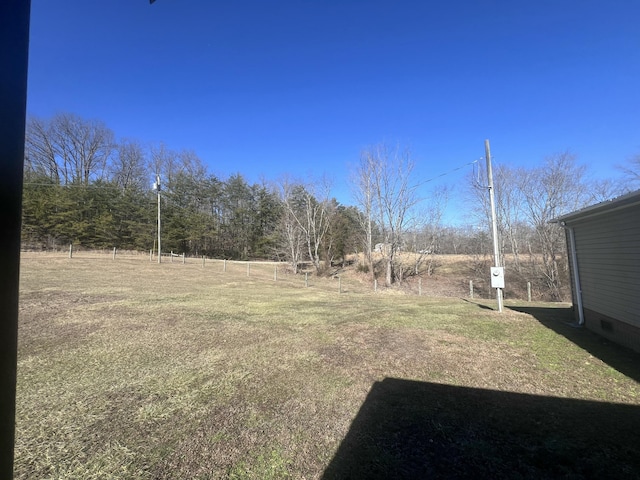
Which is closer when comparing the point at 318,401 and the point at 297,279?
the point at 318,401

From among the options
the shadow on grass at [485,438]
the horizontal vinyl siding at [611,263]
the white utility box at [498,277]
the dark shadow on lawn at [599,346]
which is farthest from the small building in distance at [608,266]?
the shadow on grass at [485,438]

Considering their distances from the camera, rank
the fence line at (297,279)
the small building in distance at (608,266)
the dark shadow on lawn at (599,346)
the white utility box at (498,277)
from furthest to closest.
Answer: the fence line at (297,279) < the white utility box at (498,277) < the small building in distance at (608,266) < the dark shadow on lawn at (599,346)

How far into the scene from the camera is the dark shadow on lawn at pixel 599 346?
14.7 ft

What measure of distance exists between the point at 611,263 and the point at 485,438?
203 inches

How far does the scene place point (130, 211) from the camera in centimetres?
3397

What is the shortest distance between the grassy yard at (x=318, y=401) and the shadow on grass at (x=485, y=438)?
14 mm

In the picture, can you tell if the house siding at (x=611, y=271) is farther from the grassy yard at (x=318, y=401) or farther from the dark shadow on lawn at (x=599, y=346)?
the grassy yard at (x=318, y=401)

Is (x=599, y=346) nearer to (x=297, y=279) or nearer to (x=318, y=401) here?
(x=318, y=401)

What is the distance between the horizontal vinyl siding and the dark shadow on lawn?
1.63ft

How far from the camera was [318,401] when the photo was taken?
136 inches

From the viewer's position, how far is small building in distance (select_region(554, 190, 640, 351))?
16.9 feet

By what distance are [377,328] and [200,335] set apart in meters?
3.49

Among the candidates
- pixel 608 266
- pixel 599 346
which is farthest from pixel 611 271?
pixel 599 346

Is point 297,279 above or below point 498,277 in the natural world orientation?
below
